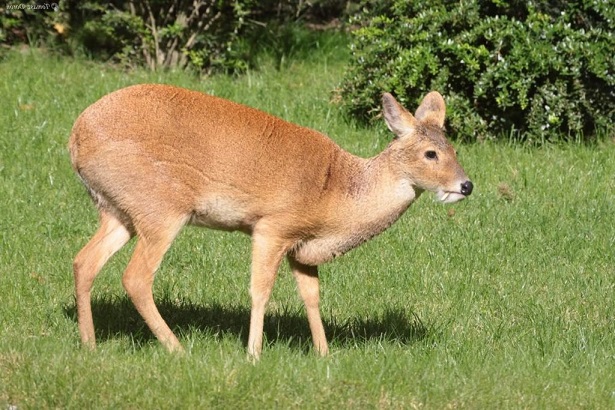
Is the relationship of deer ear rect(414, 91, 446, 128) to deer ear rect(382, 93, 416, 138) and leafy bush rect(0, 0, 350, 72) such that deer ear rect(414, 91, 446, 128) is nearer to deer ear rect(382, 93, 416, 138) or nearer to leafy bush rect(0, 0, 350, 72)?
deer ear rect(382, 93, 416, 138)

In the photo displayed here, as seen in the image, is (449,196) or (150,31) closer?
(449,196)

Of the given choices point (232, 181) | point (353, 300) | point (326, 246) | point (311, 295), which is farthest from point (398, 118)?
point (353, 300)

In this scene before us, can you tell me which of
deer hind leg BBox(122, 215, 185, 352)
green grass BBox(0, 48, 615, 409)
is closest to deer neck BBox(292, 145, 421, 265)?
green grass BBox(0, 48, 615, 409)

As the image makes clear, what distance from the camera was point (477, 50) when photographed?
33.2 feet

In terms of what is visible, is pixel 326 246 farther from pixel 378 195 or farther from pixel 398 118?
pixel 398 118

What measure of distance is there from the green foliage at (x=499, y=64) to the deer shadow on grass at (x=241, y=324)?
10.9 ft

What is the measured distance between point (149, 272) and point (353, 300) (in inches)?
64.3

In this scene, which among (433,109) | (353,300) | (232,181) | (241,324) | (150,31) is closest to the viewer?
(232,181)

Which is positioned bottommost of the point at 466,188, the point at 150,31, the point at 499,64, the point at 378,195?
the point at 150,31

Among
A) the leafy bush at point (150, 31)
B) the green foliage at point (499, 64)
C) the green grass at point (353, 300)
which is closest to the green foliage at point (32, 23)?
the leafy bush at point (150, 31)

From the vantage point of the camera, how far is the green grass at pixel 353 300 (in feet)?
18.9

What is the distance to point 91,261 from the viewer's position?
21.9ft

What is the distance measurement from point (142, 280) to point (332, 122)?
15.2ft

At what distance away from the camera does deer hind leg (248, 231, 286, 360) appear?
6.46 m
